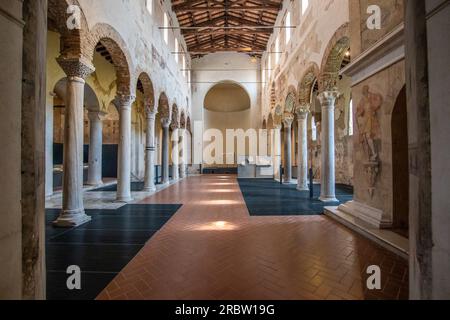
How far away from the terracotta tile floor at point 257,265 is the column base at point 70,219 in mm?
1909

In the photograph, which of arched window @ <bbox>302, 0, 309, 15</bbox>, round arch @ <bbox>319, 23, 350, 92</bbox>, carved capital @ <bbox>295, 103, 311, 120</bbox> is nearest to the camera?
round arch @ <bbox>319, 23, 350, 92</bbox>

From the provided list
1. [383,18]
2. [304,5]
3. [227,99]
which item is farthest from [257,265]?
[227,99]

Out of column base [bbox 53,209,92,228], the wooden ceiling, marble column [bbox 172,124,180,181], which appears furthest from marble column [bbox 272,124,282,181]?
column base [bbox 53,209,92,228]

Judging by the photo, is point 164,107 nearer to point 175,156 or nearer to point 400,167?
point 175,156

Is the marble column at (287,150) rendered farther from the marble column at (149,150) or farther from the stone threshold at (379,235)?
the stone threshold at (379,235)

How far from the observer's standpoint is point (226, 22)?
1886cm

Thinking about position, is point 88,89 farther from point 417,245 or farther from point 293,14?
point 417,245

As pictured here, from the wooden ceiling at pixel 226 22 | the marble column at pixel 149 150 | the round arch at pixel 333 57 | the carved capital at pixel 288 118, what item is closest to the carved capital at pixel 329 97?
the round arch at pixel 333 57

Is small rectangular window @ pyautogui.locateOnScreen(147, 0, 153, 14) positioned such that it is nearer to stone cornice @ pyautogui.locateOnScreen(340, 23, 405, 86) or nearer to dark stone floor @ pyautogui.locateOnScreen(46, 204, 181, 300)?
dark stone floor @ pyautogui.locateOnScreen(46, 204, 181, 300)

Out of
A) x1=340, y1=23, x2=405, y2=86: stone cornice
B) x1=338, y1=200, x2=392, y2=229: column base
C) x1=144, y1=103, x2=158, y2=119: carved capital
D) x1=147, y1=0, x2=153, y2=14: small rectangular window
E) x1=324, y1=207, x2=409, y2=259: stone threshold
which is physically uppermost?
x1=147, y1=0, x2=153, y2=14: small rectangular window

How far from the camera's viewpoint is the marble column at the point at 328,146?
316 inches

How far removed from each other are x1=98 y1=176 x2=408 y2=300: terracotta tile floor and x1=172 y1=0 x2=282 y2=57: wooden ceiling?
35.6 ft

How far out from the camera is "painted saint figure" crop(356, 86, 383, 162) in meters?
4.91
